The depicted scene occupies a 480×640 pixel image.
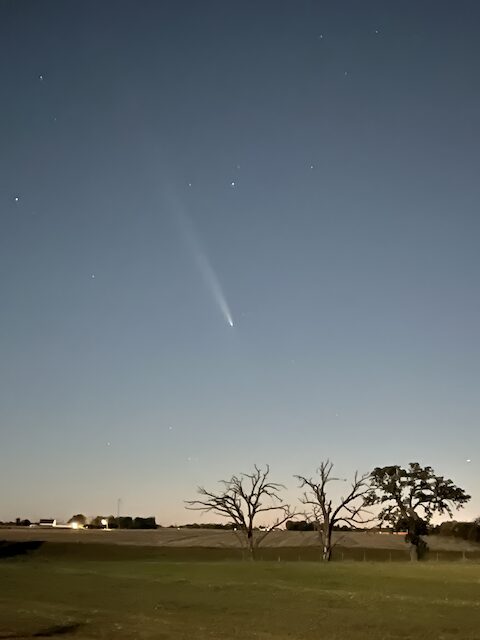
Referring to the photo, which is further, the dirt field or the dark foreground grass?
the dirt field

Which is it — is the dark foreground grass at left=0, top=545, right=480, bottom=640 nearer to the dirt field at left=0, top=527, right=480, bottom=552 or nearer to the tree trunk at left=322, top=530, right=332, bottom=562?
the tree trunk at left=322, top=530, right=332, bottom=562

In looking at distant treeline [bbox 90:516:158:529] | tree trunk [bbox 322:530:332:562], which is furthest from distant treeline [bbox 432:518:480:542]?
distant treeline [bbox 90:516:158:529]

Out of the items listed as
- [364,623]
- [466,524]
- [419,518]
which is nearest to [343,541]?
[466,524]

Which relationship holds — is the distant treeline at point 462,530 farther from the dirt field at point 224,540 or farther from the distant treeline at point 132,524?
the distant treeline at point 132,524

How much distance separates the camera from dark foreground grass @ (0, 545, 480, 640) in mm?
20875

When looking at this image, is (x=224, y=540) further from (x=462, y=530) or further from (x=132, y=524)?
(x=132, y=524)

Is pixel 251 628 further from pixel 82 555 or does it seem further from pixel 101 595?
pixel 82 555

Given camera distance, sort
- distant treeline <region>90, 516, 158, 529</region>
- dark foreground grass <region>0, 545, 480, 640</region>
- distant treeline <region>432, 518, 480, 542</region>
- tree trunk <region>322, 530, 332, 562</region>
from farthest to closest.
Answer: distant treeline <region>90, 516, 158, 529</region>
distant treeline <region>432, 518, 480, 542</region>
tree trunk <region>322, 530, 332, 562</region>
dark foreground grass <region>0, 545, 480, 640</region>

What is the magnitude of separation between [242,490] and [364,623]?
63514mm

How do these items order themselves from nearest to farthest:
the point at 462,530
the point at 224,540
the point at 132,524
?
1. the point at 224,540
2. the point at 462,530
3. the point at 132,524

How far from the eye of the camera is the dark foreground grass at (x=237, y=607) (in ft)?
68.5

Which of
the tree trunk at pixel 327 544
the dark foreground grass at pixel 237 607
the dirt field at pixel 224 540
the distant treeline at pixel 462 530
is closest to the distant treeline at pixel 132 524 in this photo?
the dirt field at pixel 224 540

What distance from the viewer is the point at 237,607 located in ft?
90.1

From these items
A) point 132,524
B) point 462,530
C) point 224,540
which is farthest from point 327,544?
point 132,524
